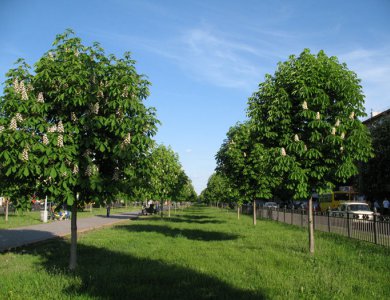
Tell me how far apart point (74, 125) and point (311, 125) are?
6.26 meters

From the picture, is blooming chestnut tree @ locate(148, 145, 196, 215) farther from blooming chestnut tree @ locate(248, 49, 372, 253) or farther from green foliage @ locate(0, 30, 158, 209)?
green foliage @ locate(0, 30, 158, 209)

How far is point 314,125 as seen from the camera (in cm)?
1152

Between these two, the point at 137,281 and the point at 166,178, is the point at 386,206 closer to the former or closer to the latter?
the point at 166,178

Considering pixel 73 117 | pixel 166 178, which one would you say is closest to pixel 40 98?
pixel 73 117

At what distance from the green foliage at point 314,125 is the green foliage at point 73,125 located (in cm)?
428

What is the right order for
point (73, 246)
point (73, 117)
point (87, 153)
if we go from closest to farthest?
point (87, 153) → point (73, 117) → point (73, 246)

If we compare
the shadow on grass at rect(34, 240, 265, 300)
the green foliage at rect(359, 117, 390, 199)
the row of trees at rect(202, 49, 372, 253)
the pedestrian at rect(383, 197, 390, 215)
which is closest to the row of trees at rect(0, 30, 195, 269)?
the shadow on grass at rect(34, 240, 265, 300)

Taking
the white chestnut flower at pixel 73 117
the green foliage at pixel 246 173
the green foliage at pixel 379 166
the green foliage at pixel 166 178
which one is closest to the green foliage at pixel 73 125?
the white chestnut flower at pixel 73 117

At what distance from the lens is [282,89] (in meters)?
12.4

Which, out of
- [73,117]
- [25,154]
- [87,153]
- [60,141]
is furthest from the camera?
[73,117]

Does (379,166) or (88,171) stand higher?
(379,166)

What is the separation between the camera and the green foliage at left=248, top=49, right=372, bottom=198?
454 inches

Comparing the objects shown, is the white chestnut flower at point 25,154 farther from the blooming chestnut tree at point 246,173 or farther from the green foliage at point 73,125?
the blooming chestnut tree at point 246,173

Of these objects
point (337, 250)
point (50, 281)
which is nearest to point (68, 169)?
point (50, 281)
